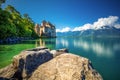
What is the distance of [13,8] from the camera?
345ft

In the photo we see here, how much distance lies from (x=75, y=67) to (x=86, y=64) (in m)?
1.19

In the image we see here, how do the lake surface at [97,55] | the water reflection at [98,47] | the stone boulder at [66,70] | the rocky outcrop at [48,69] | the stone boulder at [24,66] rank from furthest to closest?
the water reflection at [98,47], the lake surface at [97,55], the stone boulder at [24,66], the rocky outcrop at [48,69], the stone boulder at [66,70]

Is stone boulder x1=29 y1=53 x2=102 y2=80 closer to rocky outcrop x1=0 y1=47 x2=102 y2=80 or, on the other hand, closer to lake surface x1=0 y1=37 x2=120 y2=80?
rocky outcrop x1=0 y1=47 x2=102 y2=80

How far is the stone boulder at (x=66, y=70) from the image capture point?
10.9 meters

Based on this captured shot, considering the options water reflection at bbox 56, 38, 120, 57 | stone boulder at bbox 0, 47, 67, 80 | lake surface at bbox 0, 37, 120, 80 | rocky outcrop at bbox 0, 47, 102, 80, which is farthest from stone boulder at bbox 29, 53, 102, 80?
water reflection at bbox 56, 38, 120, 57

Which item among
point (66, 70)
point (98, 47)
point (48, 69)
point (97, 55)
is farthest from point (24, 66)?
point (98, 47)

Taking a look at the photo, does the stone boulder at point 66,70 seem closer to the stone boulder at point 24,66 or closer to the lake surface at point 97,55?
the stone boulder at point 24,66

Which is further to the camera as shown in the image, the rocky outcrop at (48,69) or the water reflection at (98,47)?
the water reflection at (98,47)

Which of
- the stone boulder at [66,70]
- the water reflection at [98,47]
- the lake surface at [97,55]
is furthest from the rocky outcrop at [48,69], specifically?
the water reflection at [98,47]

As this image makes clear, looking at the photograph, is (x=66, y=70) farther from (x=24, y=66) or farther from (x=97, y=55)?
(x=97, y=55)

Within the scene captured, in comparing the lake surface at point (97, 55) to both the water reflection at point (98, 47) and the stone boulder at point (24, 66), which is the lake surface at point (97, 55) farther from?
the stone boulder at point (24, 66)

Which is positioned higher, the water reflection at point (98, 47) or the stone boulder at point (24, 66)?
the stone boulder at point (24, 66)

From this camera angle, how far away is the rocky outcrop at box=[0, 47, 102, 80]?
11.1 m

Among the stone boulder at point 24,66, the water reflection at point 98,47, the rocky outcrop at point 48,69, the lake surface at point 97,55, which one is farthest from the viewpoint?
the water reflection at point 98,47
